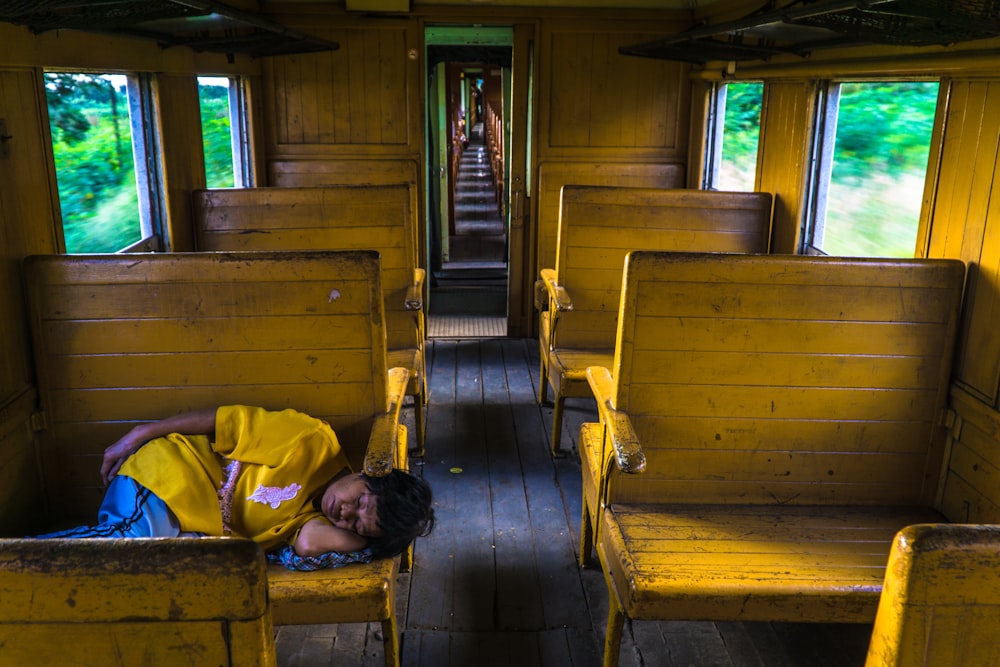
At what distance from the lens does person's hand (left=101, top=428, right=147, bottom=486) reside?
2.40 m

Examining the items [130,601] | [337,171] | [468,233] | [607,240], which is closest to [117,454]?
[130,601]

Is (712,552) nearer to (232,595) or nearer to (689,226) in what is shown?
(232,595)

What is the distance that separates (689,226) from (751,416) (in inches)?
67.2

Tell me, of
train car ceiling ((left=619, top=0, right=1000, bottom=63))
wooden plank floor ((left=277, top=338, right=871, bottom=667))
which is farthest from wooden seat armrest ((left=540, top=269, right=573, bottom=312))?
train car ceiling ((left=619, top=0, right=1000, bottom=63))

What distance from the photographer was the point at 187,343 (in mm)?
2586

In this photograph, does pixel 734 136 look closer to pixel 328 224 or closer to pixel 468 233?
pixel 328 224

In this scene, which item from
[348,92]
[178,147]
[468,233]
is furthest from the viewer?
[468,233]

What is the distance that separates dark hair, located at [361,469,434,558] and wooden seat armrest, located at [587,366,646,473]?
0.59m

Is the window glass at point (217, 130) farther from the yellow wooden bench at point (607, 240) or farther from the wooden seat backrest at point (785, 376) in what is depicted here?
the wooden seat backrest at point (785, 376)

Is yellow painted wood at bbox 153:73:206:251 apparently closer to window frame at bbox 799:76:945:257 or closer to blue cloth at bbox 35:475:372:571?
blue cloth at bbox 35:475:372:571

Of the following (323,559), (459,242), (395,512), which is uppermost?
(395,512)

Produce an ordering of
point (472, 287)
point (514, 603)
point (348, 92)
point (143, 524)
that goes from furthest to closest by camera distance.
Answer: point (472, 287) → point (348, 92) → point (514, 603) → point (143, 524)

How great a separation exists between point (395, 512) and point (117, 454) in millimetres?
857

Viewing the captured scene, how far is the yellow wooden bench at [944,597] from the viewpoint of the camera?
3.41ft
